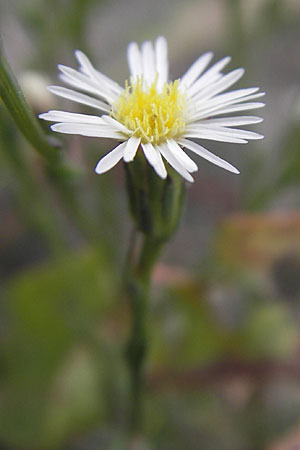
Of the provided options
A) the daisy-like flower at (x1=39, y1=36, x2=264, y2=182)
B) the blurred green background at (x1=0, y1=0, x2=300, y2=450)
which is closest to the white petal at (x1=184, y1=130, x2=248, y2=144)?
the daisy-like flower at (x1=39, y1=36, x2=264, y2=182)

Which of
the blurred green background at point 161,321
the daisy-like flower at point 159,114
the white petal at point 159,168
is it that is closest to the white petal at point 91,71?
the daisy-like flower at point 159,114

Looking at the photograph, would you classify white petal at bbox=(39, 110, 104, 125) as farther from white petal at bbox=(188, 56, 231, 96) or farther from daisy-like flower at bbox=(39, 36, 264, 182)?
white petal at bbox=(188, 56, 231, 96)

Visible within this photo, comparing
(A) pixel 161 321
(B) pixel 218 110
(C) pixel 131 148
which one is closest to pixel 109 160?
(C) pixel 131 148

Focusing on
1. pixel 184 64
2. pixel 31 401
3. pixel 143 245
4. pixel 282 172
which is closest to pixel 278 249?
pixel 282 172

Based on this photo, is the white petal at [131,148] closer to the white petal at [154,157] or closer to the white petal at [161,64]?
the white petal at [154,157]

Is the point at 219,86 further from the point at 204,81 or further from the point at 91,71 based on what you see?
the point at 91,71

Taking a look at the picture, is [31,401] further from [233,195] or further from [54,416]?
[233,195]
